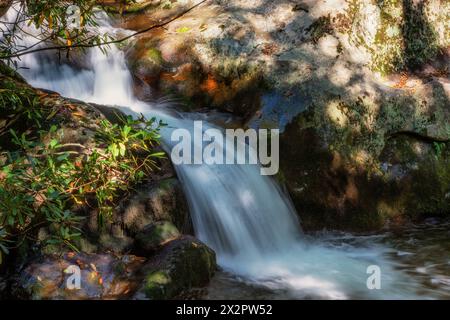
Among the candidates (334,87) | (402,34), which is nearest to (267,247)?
(334,87)

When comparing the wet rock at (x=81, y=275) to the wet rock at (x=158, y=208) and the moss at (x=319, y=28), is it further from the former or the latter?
the moss at (x=319, y=28)

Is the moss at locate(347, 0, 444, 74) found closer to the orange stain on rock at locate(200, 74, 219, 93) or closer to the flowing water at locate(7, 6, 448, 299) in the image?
the orange stain on rock at locate(200, 74, 219, 93)

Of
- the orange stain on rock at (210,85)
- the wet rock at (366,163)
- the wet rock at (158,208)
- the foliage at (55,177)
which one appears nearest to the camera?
the foliage at (55,177)

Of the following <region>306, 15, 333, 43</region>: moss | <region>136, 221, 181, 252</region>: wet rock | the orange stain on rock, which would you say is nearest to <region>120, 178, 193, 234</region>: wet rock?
<region>136, 221, 181, 252</region>: wet rock

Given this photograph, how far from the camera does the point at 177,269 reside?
4082 millimetres

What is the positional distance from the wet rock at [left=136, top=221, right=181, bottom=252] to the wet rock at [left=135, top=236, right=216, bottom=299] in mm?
133

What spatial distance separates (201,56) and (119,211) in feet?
11.7

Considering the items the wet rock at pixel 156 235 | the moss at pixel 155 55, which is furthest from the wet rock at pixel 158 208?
the moss at pixel 155 55

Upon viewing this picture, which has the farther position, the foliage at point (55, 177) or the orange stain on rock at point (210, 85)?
the orange stain on rock at point (210, 85)

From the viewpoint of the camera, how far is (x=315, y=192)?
6371 mm

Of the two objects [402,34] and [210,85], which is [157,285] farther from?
[402,34]

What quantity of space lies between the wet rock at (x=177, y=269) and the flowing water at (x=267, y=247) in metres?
0.20

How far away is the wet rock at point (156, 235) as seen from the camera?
14.6 ft
